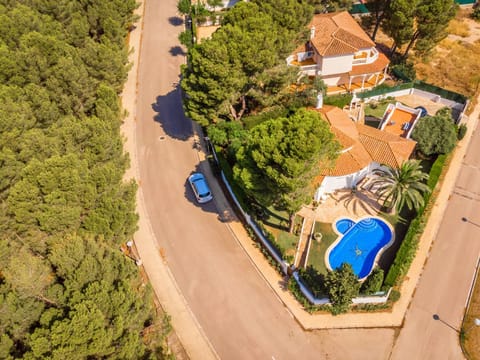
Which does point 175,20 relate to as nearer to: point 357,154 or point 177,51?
point 177,51

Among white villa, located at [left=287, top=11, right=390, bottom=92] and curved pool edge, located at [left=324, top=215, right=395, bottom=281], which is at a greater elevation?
white villa, located at [left=287, top=11, right=390, bottom=92]

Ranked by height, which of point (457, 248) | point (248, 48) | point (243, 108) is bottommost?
point (457, 248)

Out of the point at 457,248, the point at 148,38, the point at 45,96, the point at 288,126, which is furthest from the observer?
the point at 148,38

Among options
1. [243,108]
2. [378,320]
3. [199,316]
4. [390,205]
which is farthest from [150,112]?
[378,320]

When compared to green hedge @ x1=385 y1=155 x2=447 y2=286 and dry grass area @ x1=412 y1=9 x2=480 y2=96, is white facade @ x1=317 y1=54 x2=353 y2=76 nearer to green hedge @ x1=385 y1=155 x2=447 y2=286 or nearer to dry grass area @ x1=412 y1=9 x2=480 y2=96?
dry grass area @ x1=412 y1=9 x2=480 y2=96

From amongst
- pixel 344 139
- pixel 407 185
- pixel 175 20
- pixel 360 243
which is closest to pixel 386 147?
pixel 344 139

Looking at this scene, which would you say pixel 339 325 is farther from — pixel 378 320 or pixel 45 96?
pixel 45 96

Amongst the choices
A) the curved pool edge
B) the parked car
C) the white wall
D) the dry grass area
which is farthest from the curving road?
the dry grass area
